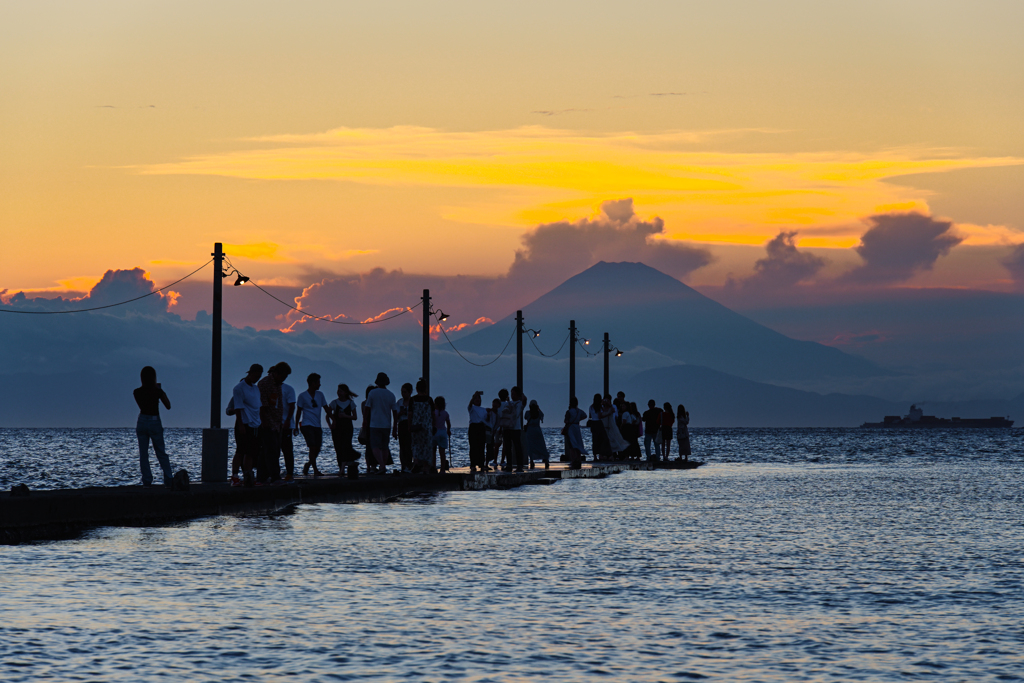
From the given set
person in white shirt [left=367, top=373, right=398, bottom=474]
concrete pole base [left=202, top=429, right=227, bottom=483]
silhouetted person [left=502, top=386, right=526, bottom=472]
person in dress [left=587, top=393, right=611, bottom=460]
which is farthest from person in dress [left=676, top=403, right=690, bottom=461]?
concrete pole base [left=202, top=429, right=227, bottom=483]

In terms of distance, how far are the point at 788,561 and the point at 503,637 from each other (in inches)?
203

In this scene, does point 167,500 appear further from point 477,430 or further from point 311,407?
point 477,430

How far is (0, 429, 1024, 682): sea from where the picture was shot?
24.5 ft

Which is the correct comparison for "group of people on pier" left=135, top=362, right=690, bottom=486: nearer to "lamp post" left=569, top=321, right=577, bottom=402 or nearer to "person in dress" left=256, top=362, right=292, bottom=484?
"person in dress" left=256, top=362, right=292, bottom=484

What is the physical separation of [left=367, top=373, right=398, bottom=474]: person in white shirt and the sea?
19.8 ft

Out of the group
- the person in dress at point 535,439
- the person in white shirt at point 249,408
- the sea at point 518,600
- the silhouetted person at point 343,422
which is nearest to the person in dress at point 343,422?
the silhouetted person at point 343,422

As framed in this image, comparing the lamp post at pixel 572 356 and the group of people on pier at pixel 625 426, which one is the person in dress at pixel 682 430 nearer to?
the group of people on pier at pixel 625 426

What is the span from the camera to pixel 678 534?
15805 millimetres

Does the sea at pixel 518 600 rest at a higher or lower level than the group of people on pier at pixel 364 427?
lower

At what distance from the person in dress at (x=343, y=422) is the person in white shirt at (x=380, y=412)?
13.9 inches

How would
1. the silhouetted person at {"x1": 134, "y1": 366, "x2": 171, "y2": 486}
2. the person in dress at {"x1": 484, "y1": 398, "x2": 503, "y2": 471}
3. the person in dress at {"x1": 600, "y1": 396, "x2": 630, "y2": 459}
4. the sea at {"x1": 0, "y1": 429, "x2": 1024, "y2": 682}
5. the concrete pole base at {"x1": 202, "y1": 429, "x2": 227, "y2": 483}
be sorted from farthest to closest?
the person in dress at {"x1": 600, "y1": 396, "x2": 630, "y2": 459} → the person in dress at {"x1": 484, "y1": 398, "x2": 503, "y2": 471} → the concrete pole base at {"x1": 202, "y1": 429, "x2": 227, "y2": 483} → the silhouetted person at {"x1": 134, "y1": 366, "x2": 171, "y2": 486} → the sea at {"x1": 0, "y1": 429, "x2": 1024, "y2": 682}

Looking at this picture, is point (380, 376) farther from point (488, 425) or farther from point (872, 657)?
point (872, 657)

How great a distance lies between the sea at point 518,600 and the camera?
294 inches

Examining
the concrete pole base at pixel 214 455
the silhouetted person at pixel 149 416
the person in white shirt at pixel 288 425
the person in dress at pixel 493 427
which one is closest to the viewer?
the silhouetted person at pixel 149 416
